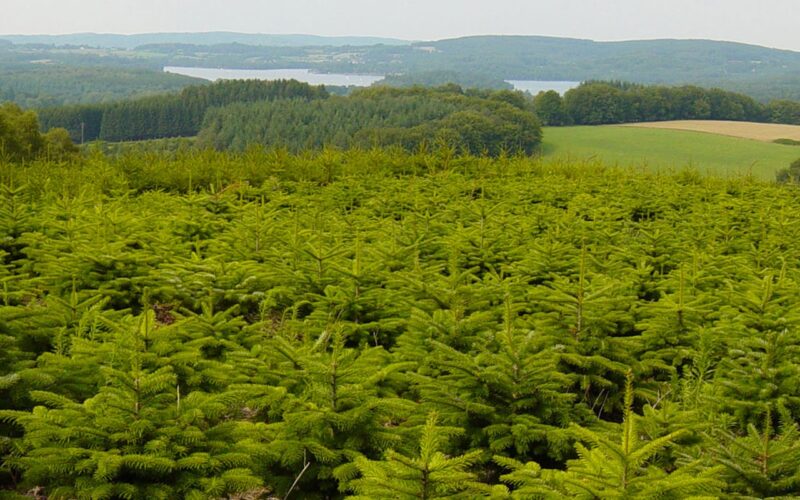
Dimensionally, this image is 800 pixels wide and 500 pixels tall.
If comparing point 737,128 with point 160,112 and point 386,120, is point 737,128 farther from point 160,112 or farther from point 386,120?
point 160,112

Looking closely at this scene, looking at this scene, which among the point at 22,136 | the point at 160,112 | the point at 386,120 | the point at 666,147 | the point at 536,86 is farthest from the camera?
the point at 536,86

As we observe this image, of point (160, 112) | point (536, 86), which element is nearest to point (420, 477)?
point (160, 112)

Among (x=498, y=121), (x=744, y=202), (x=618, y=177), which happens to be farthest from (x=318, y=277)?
(x=498, y=121)

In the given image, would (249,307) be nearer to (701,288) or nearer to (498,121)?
(701,288)

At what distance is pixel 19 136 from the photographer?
870 inches

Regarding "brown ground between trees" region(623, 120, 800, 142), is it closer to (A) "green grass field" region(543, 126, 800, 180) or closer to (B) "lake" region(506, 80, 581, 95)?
(A) "green grass field" region(543, 126, 800, 180)

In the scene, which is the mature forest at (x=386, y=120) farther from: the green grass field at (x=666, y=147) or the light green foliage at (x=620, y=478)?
the light green foliage at (x=620, y=478)

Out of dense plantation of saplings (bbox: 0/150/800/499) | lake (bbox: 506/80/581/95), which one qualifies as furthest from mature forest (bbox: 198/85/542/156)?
lake (bbox: 506/80/581/95)

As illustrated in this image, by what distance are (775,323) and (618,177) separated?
35.2 ft

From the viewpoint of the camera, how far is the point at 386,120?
45.9 m

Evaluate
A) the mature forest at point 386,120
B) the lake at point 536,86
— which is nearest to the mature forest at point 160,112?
the mature forest at point 386,120

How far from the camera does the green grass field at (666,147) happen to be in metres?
38.8

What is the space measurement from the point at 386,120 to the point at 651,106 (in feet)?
96.1

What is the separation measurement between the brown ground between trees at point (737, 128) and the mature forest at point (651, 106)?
2.43 meters
